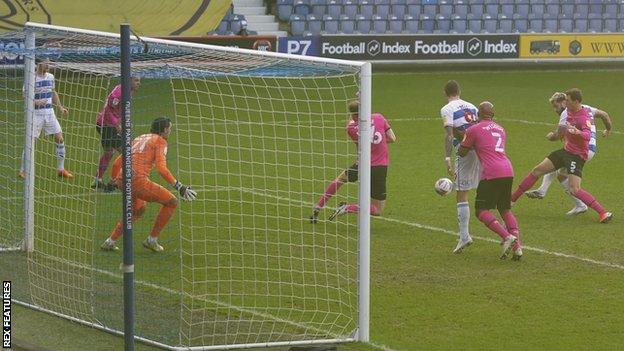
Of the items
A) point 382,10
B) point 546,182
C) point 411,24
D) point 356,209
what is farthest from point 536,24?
point 356,209

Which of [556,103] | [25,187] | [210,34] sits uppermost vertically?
[210,34]

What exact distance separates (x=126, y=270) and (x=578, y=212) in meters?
9.14

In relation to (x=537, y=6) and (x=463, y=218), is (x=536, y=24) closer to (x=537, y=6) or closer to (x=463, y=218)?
(x=537, y=6)

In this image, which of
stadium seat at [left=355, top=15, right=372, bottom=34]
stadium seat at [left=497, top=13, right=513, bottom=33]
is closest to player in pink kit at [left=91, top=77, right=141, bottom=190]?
stadium seat at [left=355, top=15, right=372, bottom=34]

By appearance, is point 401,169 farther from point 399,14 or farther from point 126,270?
point 399,14

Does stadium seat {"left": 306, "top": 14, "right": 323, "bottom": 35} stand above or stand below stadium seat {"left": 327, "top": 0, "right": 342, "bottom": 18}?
below

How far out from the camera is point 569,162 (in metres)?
16.9

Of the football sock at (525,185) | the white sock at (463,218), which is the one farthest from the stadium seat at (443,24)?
the white sock at (463,218)

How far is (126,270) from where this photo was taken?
32.2ft

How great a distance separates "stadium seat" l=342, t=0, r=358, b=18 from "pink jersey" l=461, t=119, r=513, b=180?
23.0 meters

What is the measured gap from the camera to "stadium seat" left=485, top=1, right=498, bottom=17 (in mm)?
38781

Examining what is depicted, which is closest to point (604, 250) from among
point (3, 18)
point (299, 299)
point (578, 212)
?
point (578, 212)

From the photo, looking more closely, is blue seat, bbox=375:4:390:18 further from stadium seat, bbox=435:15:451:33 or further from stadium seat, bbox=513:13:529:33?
stadium seat, bbox=513:13:529:33

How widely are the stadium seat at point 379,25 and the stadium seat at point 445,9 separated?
236 centimetres
